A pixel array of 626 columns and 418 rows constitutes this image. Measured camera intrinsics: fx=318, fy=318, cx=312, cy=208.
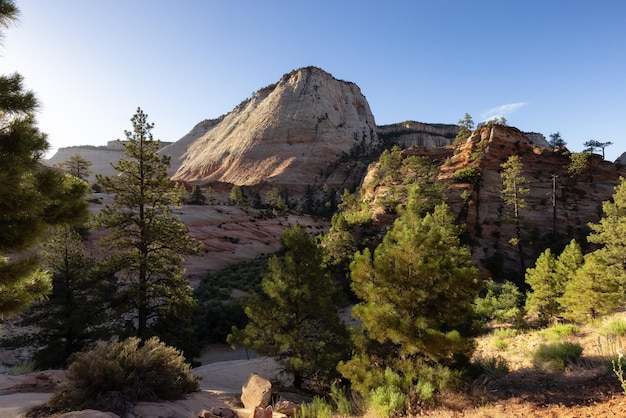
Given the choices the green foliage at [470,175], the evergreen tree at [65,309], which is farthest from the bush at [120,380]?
the green foliage at [470,175]

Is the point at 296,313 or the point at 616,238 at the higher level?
the point at 616,238

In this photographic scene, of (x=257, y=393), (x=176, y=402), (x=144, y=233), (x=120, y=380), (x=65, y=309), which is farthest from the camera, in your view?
(x=65, y=309)

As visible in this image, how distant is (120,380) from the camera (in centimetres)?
763

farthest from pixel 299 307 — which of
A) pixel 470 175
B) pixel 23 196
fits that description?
pixel 470 175

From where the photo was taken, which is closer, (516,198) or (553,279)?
(553,279)

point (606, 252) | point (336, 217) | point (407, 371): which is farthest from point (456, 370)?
point (336, 217)

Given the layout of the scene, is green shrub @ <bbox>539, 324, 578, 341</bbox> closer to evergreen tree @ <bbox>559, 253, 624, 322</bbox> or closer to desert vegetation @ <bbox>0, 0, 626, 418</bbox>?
desert vegetation @ <bbox>0, 0, 626, 418</bbox>

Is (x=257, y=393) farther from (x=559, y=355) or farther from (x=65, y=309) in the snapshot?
(x=65, y=309)

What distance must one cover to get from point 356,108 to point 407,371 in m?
124

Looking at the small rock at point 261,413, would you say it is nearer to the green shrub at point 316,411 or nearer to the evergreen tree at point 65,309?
the green shrub at point 316,411

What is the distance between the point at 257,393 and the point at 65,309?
10.9m

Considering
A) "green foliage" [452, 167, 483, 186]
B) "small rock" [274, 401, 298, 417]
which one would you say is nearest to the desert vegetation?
"small rock" [274, 401, 298, 417]

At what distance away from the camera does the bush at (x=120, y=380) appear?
7.10 meters

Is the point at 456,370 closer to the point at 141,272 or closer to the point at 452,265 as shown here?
the point at 452,265
